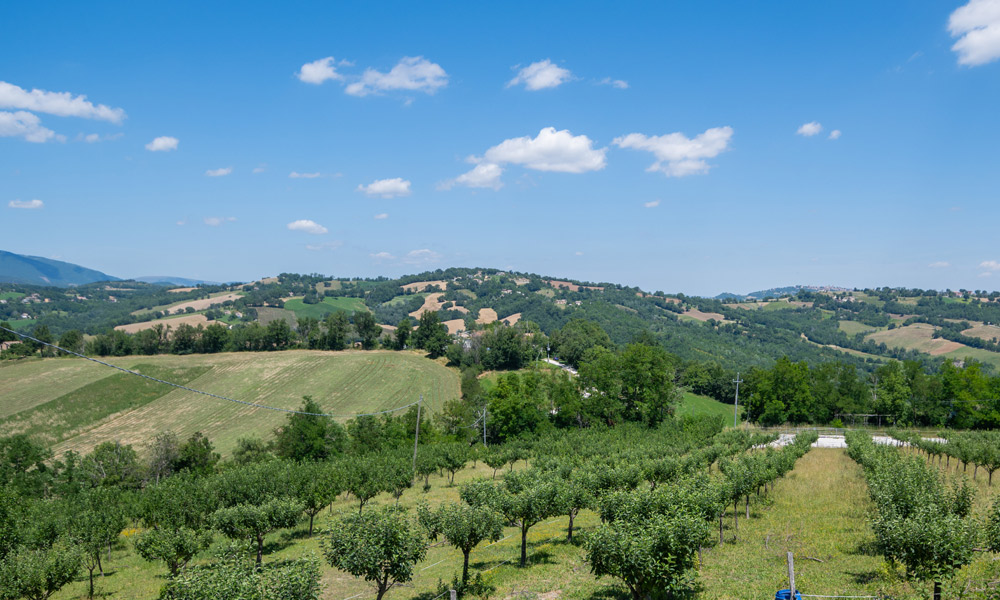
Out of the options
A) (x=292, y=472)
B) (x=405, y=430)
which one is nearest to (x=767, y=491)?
(x=292, y=472)

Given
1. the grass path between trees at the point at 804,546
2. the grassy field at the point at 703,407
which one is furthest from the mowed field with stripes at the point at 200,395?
the grass path between trees at the point at 804,546

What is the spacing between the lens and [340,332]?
138 m

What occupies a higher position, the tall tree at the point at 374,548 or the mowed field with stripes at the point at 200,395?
the tall tree at the point at 374,548

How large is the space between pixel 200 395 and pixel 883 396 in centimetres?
12641

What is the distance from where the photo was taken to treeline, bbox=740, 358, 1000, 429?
73875 mm

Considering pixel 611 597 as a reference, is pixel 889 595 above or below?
above

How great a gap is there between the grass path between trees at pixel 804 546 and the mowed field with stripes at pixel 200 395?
7033 centimetres

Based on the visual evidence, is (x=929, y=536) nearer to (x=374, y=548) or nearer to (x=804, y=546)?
(x=804, y=546)

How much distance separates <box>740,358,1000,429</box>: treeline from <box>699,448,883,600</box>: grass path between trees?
154 feet

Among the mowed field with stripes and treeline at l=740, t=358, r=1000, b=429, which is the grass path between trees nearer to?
treeline at l=740, t=358, r=1000, b=429

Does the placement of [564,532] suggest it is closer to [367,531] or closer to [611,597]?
[611,597]

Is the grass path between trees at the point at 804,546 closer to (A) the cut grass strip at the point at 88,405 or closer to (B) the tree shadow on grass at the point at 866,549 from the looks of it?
(B) the tree shadow on grass at the point at 866,549

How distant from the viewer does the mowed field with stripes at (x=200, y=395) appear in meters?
84.7

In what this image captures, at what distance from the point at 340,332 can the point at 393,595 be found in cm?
12049
